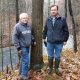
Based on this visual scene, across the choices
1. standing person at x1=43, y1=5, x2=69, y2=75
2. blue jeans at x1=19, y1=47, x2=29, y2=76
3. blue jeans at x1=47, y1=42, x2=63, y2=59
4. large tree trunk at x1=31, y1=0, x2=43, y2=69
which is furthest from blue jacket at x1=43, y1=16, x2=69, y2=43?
blue jeans at x1=19, y1=47, x2=29, y2=76

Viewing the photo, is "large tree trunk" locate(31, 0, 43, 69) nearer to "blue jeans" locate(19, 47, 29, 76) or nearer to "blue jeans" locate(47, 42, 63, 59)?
"blue jeans" locate(47, 42, 63, 59)

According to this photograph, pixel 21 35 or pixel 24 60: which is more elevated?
pixel 21 35

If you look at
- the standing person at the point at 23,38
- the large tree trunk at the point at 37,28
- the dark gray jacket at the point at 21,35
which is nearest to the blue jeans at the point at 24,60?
the standing person at the point at 23,38

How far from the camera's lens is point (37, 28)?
801 centimetres

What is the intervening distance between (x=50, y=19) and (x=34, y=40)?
75cm

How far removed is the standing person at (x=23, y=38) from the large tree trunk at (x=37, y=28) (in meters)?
0.52

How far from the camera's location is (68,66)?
8.82 m

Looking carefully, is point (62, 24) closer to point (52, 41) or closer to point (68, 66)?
point (52, 41)

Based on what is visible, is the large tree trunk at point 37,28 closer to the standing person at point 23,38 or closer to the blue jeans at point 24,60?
the standing person at point 23,38

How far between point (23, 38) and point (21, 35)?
0.09 meters

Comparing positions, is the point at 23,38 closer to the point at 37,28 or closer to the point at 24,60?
the point at 24,60

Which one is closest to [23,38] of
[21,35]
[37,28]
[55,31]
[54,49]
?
[21,35]

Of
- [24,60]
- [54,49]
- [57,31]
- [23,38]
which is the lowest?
[24,60]

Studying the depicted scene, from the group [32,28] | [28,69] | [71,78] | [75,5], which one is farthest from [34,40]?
[75,5]
